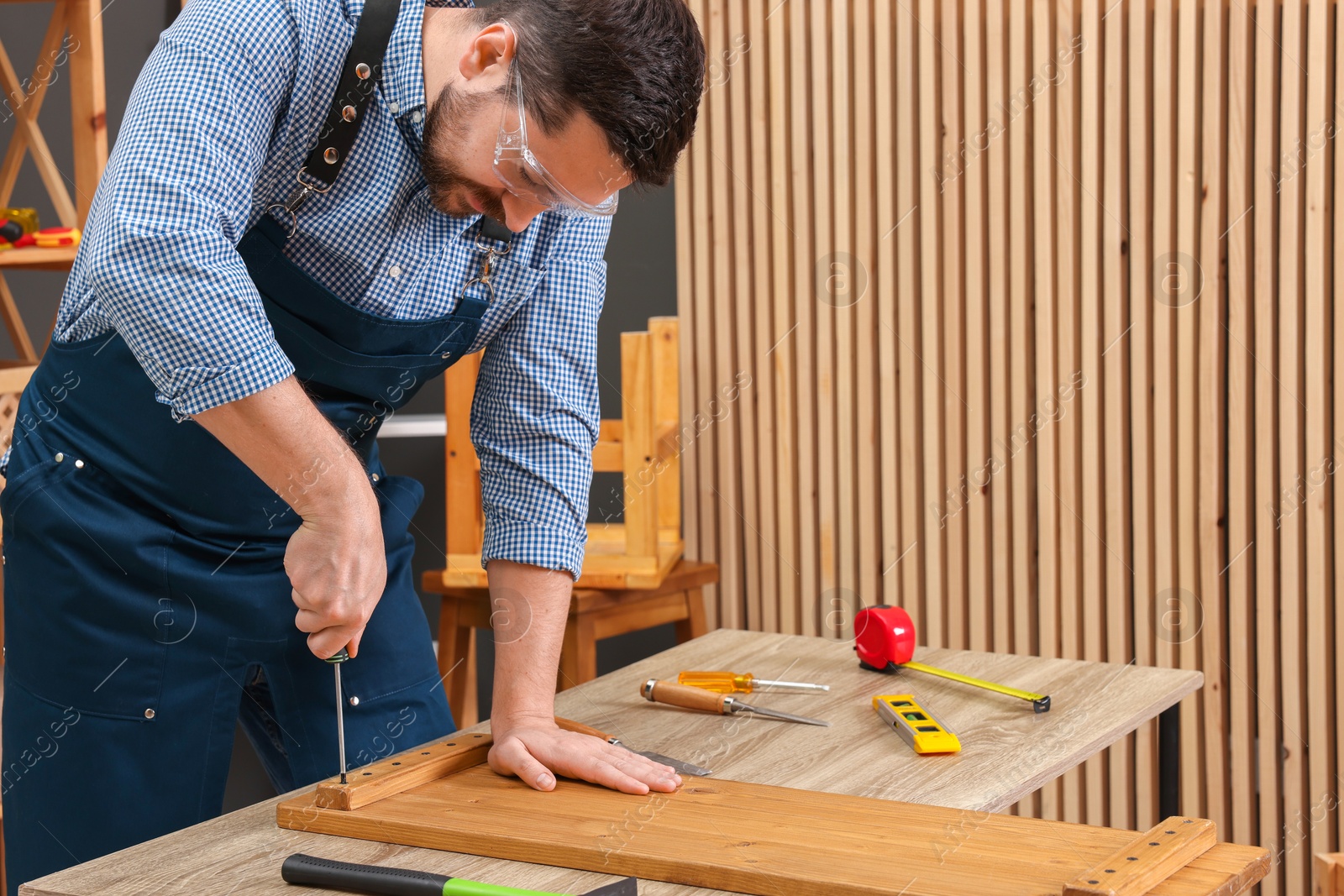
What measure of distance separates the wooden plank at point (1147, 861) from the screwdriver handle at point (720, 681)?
0.75m

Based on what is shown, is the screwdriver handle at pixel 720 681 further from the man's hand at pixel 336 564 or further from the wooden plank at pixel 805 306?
the wooden plank at pixel 805 306

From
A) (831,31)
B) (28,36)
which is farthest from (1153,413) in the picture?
(28,36)

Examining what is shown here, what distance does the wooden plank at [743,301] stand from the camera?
144 inches

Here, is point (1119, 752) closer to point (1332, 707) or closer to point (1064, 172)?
point (1332, 707)

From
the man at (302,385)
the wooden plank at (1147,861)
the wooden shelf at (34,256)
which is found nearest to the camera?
the wooden plank at (1147,861)

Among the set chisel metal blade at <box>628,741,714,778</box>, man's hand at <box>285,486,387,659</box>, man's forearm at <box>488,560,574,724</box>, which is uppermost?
man's hand at <box>285,486,387,659</box>

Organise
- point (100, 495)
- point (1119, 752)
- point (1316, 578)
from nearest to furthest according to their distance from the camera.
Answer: point (100, 495)
point (1316, 578)
point (1119, 752)

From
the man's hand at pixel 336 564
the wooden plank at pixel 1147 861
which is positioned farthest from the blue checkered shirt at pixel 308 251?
the wooden plank at pixel 1147 861

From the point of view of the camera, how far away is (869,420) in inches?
141

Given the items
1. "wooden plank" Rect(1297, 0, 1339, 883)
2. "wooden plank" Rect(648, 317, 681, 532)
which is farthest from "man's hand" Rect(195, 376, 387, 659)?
"wooden plank" Rect(1297, 0, 1339, 883)

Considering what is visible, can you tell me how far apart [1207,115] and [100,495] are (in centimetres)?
269

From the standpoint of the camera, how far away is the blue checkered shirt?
1.36m

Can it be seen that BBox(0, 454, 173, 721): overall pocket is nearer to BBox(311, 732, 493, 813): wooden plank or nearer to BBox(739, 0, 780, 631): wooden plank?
BBox(311, 732, 493, 813): wooden plank

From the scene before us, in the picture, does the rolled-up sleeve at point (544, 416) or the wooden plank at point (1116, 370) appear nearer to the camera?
the rolled-up sleeve at point (544, 416)
